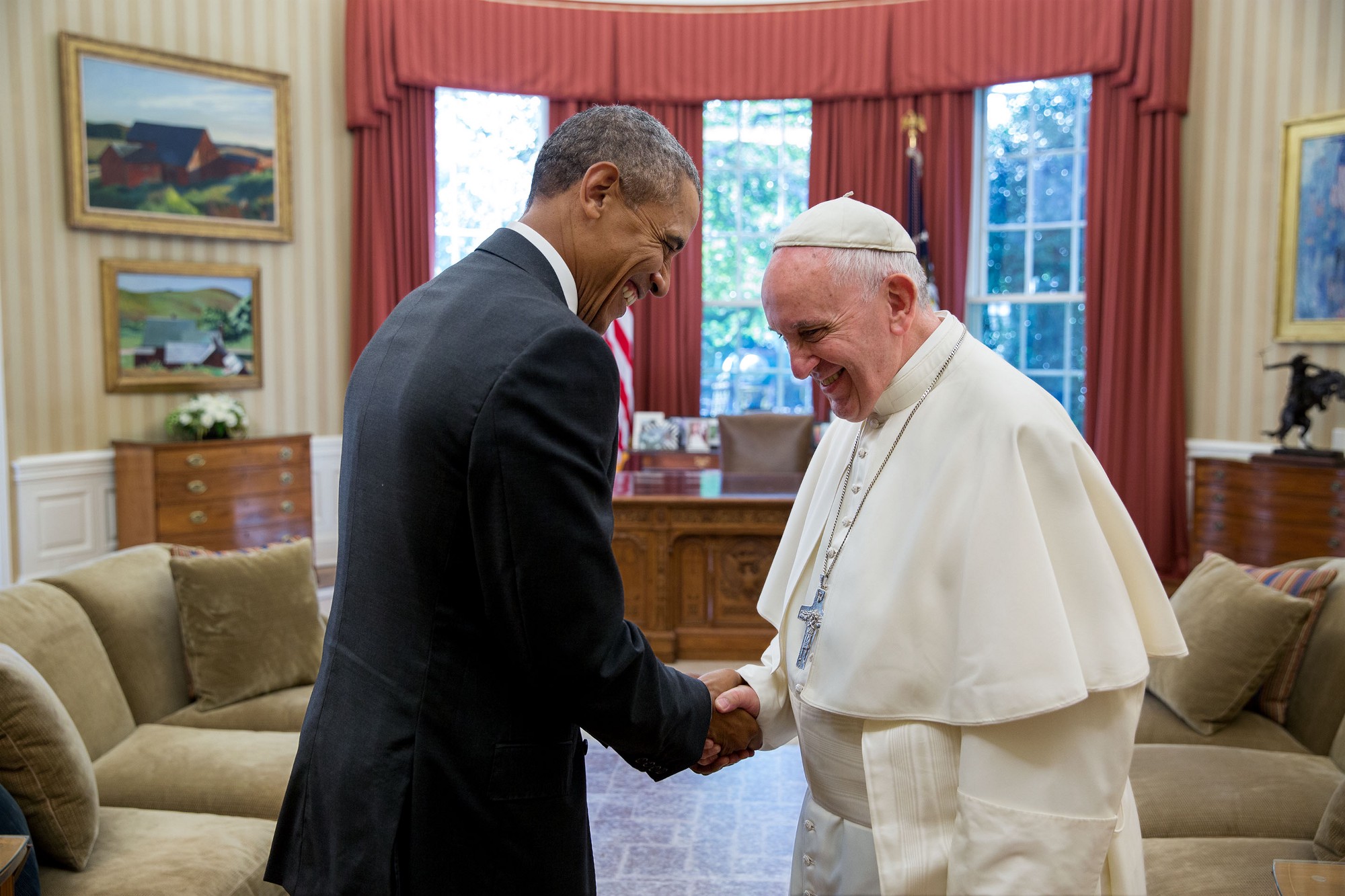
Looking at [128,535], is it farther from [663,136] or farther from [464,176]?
[663,136]

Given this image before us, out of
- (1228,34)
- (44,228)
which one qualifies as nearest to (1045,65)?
(1228,34)

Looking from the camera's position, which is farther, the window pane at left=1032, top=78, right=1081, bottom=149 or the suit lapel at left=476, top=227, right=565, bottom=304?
the window pane at left=1032, top=78, right=1081, bottom=149

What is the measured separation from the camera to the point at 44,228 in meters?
6.66

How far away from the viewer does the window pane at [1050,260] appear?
803cm

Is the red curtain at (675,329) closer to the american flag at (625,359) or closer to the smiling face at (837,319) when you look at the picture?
the american flag at (625,359)

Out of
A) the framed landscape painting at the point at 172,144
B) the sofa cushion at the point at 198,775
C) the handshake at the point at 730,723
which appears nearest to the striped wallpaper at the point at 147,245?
the framed landscape painting at the point at 172,144

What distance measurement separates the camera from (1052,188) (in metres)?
8.01

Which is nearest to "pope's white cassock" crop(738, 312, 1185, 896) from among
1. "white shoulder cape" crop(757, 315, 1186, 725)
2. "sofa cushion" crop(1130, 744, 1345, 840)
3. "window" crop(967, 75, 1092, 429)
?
"white shoulder cape" crop(757, 315, 1186, 725)

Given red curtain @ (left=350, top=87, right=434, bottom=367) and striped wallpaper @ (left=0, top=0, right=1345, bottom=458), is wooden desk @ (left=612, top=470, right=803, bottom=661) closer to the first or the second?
red curtain @ (left=350, top=87, right=434, bottom=367)

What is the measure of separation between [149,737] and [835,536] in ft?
8.02

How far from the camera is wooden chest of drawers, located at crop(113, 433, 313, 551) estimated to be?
256 inches

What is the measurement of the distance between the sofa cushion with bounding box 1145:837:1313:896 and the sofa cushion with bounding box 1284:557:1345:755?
2.01 ft

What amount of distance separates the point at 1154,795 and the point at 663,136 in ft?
7.38

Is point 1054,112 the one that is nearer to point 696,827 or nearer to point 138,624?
point 696,827
